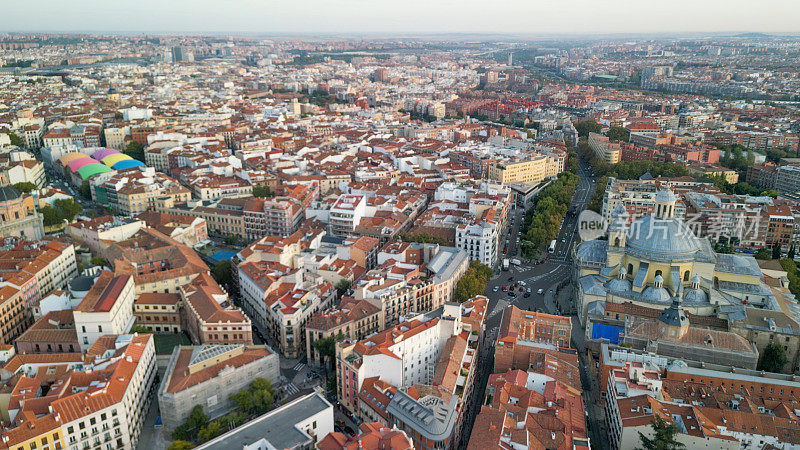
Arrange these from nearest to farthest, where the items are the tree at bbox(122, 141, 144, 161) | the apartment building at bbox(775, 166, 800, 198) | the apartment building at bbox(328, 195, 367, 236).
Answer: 1. the apartment building at bbox(328, 195, 367, 236)
2. the apartment building at bbox(775, 166, 800, 198)
3. the tree at bbox(122, 141, 144, 161)

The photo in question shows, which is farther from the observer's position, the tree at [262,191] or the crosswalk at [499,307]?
the tree at [262,191]

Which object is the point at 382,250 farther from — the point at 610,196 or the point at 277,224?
the point at 610,196

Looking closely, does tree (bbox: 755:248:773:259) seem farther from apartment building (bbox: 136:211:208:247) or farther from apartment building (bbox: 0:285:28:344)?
apartment building (bbox: 0:285:28:344)

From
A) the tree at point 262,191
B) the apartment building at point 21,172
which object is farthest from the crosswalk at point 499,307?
A: the apartment building at point 21,172

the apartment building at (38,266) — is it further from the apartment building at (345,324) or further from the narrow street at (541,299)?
the narrow street at (541,299)

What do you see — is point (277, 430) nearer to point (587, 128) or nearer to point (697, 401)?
point (697, 401)

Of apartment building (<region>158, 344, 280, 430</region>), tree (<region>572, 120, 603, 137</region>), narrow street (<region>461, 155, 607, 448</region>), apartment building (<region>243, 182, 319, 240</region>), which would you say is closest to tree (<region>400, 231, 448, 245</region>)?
narrow street (<region>461, 155, 607, 448</region>)

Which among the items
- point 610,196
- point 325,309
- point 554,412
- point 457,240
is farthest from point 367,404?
point 610,196
